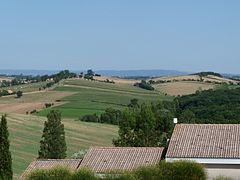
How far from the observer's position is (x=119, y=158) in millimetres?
33500

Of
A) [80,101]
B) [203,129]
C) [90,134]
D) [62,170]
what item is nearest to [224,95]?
[80,101]

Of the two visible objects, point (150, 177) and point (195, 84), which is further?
point (195, 84)

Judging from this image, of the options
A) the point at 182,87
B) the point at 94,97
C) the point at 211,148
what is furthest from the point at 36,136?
the point at 182,87

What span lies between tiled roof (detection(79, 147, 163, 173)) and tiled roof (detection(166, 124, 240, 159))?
1.37 metres

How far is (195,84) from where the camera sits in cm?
15575

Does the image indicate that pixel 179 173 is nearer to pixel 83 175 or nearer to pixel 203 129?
pixel 83 175

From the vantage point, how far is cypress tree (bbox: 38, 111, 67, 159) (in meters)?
46.2

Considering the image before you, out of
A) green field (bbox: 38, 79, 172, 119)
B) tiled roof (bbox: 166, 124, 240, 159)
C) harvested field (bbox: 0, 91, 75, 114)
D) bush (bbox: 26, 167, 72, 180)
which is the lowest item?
green field (bbox: 38, 79, 172, 119)

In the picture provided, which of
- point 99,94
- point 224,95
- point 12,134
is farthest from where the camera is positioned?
point 99,94

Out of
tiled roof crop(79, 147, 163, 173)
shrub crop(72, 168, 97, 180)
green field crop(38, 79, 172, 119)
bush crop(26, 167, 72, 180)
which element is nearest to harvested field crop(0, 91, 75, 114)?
green field crop(38, 79, 172, 119)

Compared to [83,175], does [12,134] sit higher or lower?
lower

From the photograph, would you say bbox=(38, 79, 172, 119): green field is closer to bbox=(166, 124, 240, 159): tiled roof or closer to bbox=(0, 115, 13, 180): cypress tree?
bbox=(0, 115, 13, 180): cypress tree

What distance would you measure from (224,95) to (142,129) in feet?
215

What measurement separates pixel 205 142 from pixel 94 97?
3558 inches
